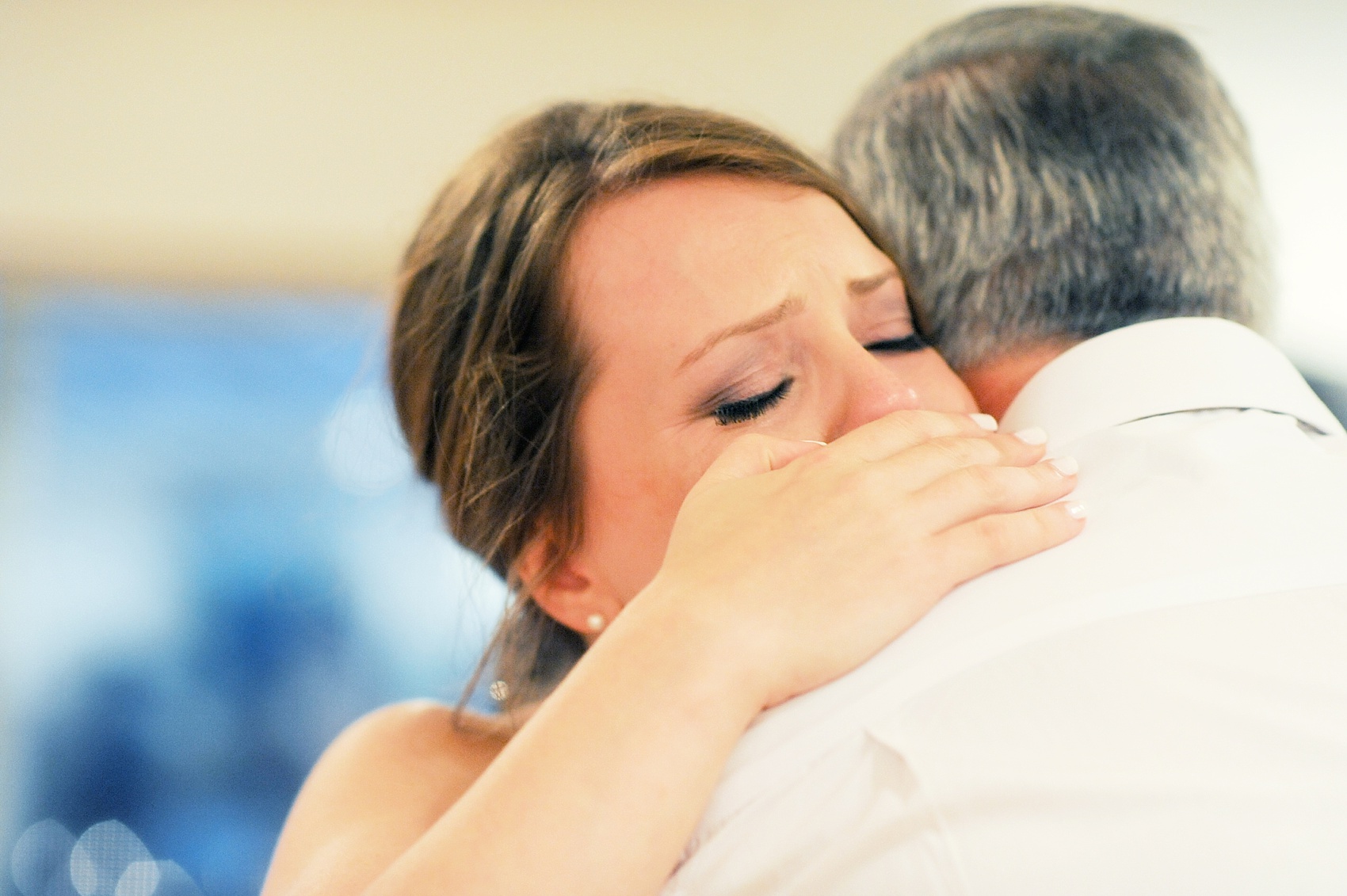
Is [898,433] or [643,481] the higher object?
[898,433]

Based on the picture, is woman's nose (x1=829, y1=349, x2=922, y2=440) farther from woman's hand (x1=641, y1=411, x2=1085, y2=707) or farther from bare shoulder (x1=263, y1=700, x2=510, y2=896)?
bare shoulder (x1=263, y1=700, x2=510, y2=896)

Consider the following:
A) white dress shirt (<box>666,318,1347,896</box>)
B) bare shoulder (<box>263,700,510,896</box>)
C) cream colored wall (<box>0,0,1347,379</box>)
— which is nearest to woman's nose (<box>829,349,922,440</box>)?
white dress shirt (<box>666,318,1347,896</box>)

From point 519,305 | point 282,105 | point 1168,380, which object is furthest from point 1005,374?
point 282,105

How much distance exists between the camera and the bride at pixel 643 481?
0.61 metres

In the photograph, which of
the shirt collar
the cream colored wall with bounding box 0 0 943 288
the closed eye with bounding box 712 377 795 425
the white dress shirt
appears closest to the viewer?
the white dress shirt

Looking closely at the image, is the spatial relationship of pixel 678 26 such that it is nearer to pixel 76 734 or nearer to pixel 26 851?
pixel 76 734

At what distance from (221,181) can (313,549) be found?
108 centimetres

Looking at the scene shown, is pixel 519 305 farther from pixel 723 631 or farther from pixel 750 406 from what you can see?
pixel 723 631

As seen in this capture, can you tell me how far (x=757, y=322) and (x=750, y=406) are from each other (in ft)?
0.24

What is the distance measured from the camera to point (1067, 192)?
111 centimetres

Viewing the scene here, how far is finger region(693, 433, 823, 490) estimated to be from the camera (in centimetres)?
77

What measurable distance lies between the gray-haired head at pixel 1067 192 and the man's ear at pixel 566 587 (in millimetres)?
423

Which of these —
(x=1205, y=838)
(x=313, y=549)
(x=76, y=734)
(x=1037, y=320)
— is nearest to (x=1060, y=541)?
(x=1205, y=838)

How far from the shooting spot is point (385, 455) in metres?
2.40
